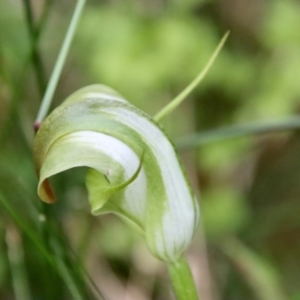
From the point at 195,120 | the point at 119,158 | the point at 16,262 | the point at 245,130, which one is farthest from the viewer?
the point at 195,120

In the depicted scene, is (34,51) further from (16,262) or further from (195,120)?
(195,120)

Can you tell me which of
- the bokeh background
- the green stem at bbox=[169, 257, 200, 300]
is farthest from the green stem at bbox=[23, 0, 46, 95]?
the bokeh background

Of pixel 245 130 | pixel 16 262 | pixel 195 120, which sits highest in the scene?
pixel 245 130

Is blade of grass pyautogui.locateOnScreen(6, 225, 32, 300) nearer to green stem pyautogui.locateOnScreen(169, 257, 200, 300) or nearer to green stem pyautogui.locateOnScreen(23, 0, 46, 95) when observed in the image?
green stem pyautogui.locateOnScreen(23, 0, 46, 95)

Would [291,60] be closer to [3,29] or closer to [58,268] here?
[3,29]

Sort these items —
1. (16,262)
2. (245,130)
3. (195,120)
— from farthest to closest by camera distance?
(195,120), (16,262), (245,130)

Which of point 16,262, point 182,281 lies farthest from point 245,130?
point 16,262
